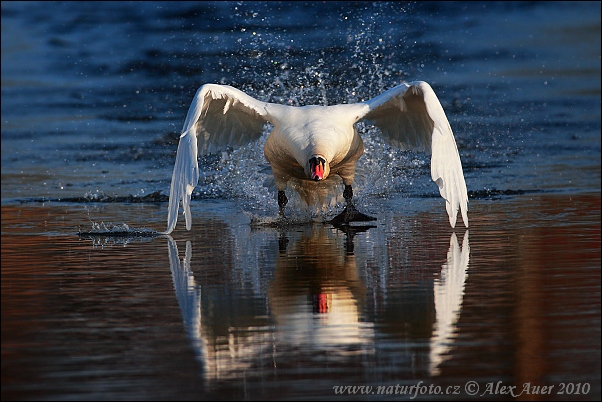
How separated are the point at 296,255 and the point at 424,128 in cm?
325

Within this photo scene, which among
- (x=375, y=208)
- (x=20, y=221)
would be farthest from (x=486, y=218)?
(x=20, y=221)

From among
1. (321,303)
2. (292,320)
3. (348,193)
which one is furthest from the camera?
(348,193)

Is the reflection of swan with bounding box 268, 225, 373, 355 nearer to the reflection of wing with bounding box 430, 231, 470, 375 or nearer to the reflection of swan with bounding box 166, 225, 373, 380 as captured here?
the reflection of swan with bounding box 166, 225, 373, 380

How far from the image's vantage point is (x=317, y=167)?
30.2 ft

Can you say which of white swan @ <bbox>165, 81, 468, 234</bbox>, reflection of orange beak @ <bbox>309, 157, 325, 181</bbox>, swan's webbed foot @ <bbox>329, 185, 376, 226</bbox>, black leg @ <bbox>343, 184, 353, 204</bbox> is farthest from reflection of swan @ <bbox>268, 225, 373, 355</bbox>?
black leg @ <bbox>343, 184, 353, 204</bbox>

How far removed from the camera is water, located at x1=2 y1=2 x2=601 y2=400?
4.69 m

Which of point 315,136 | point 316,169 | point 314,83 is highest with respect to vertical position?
point 314,83

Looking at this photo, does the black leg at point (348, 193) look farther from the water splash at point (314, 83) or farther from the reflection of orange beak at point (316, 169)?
the reflection of orange beak at point (316, 169)

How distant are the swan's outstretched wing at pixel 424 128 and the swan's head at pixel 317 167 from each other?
94cm

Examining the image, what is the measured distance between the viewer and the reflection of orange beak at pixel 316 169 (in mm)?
9203

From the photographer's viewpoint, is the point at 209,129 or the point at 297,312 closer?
the point at 297,312

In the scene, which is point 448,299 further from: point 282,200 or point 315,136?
point 282,200

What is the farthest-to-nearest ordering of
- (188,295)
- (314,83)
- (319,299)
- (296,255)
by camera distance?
(314,83) → (296,255) → (188,295) → (319,299)

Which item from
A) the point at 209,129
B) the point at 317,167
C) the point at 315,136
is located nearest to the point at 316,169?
the point at 317,167
